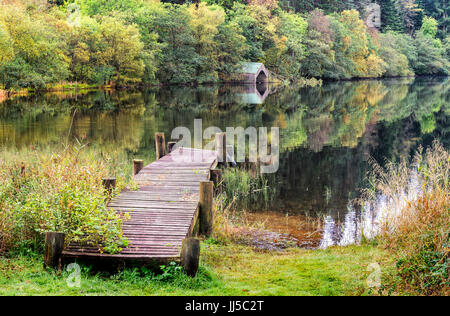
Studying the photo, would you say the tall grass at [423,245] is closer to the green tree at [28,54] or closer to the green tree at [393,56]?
the green tree at [28,54]

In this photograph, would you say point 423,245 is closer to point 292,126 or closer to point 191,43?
point 292,126

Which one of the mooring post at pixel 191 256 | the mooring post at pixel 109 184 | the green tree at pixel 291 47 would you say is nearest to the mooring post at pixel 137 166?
the mooring post at pixel 109 184

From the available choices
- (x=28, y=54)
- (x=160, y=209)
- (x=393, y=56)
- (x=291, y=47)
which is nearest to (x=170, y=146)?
(x=160, y=209)

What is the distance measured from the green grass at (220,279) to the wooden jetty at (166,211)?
286 millimetres

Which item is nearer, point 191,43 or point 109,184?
point 109,184

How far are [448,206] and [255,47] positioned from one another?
56758 millimetres

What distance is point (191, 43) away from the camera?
2180 inches

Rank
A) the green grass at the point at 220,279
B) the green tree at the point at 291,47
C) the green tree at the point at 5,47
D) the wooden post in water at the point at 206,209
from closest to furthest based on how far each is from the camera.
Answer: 1. the green grass at the point at 220,279
2. the wooden post in water at the point at 206,209
3. the green tree at the point at 5,47
4. the green tree at the point at 291,47

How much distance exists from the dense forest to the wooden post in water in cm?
3166

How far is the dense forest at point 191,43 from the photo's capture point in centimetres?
3891

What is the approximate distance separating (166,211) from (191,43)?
49.5 meters

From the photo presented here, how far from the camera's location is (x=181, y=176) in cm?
1112

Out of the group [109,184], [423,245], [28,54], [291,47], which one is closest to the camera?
[423,245]

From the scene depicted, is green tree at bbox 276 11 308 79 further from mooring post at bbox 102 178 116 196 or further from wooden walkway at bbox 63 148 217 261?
mooring post at bbox 102 178 116 196
